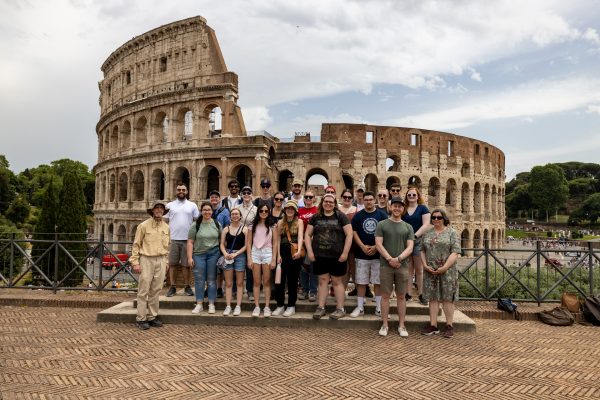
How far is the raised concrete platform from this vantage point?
6.46m

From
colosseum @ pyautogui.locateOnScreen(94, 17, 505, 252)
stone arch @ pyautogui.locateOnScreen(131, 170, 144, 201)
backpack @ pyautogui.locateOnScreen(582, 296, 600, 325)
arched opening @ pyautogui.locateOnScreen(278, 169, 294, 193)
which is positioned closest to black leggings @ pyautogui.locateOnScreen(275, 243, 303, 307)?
backpack @ pyautogui.locateOnScreen(582, 296, 600, 325)

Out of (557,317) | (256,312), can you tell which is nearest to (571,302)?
(557,317)

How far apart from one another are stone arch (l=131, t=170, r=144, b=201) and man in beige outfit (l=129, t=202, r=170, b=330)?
1010 inches

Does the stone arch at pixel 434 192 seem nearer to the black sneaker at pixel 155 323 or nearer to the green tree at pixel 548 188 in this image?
the black sneaker at pixel 155 323

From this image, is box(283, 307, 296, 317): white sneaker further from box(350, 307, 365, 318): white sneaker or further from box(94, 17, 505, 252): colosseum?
box(94, 17, 505, 252): colosseum

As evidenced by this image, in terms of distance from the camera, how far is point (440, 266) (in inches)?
238

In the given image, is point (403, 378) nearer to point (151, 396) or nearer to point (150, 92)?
point (151, 396)

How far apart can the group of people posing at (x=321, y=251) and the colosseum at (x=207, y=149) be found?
1835cm

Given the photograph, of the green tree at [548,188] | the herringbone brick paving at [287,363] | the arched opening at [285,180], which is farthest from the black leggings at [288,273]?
the green tree at [548,188]

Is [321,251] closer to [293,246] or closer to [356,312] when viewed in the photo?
[293,246]

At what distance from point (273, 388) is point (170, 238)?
3673 mm

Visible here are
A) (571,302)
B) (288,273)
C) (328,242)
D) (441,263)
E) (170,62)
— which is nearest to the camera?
(441,263)

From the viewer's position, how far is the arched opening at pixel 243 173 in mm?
26406

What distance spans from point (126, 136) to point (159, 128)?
15.0 ft
